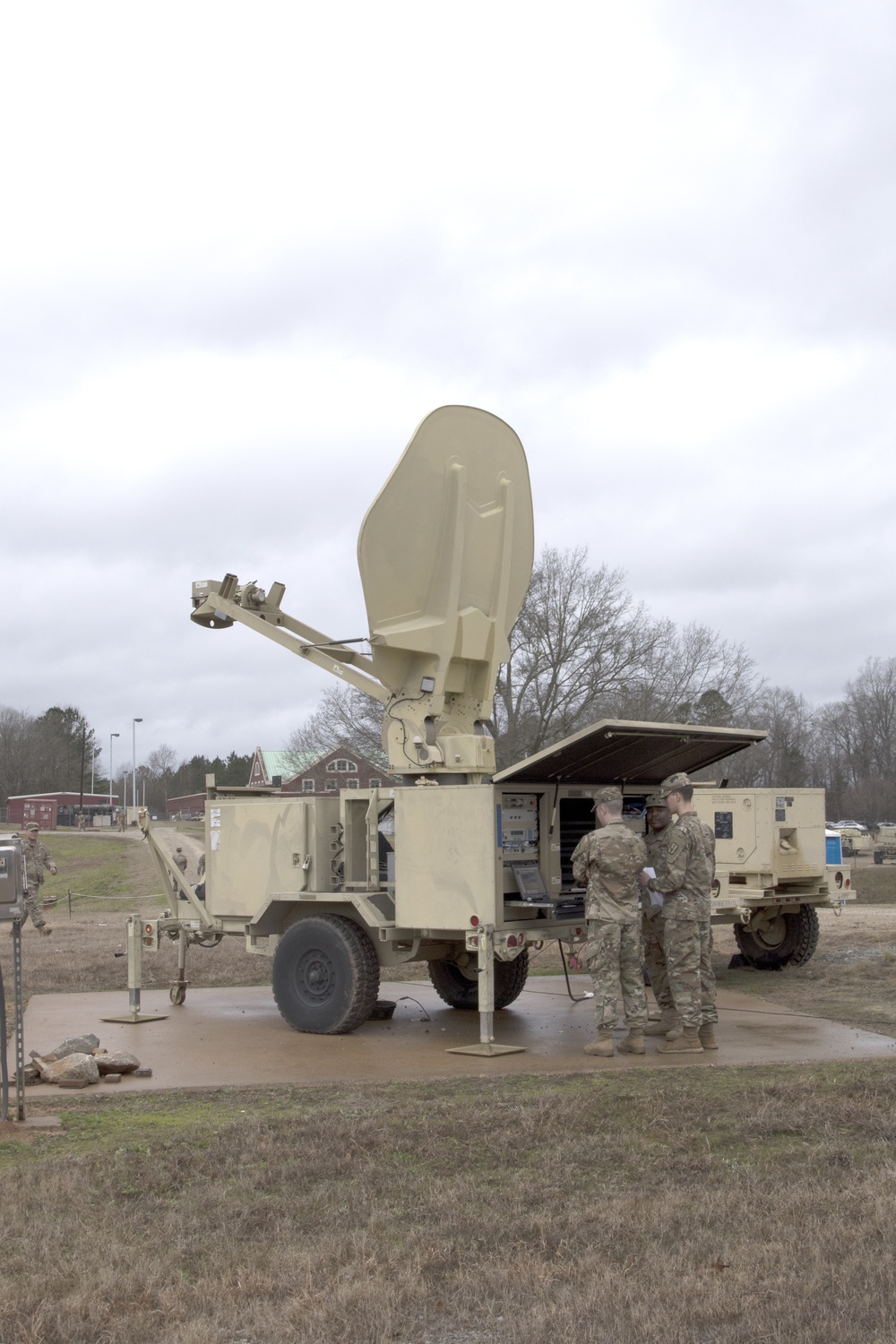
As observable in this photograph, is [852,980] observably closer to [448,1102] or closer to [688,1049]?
[688,1049]

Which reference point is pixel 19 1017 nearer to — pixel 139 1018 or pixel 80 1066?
pixel 80 1066

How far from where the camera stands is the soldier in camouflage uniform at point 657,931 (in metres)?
9.87

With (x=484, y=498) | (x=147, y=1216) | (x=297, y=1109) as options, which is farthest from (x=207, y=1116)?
(x=484, y=498)

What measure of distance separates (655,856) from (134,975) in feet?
15.1

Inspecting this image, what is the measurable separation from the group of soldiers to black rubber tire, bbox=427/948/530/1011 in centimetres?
219

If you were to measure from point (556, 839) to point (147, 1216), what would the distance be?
540 centimetres

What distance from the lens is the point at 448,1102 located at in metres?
7.47

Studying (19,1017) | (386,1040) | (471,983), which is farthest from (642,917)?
(19,1017)

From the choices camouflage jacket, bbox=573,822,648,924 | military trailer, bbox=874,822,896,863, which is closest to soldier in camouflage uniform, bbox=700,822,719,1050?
camouflage jacket, bbox=573,822,648,924

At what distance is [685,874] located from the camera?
9500 millimetres

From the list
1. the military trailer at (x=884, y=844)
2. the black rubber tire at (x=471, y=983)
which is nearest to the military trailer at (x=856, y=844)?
the military trailer at (x=884, y=844)

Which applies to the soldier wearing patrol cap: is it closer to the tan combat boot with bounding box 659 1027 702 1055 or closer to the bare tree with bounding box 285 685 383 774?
the tan combat boot with bounding box 659 1027 702 1055

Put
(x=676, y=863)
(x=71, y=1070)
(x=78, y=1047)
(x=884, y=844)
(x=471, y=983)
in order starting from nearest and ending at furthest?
(x=71, y=1070) < (x=78, y=1047) < (x=676, y=863) < (x=471, y=983) < (x=884, y=844)

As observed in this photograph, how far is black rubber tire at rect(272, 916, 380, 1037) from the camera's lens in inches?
406
